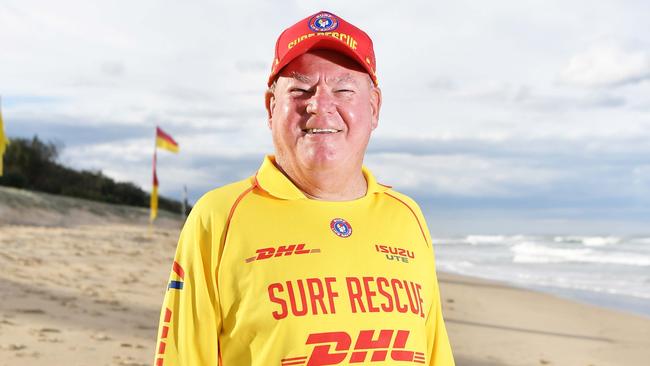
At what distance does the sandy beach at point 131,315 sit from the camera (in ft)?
22.2

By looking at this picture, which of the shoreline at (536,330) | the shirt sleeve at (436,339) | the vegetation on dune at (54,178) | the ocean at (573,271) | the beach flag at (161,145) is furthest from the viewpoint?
the vegetation on dune at (54,178)

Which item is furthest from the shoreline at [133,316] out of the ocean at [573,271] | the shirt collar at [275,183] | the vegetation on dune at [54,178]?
the vegetation on dune at [54,178]

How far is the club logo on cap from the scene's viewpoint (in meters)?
2.03

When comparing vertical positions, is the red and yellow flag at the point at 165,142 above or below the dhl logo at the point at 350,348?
above

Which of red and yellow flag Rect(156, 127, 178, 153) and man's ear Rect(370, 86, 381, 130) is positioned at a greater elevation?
red and yellow flag Rect(156, 127, 178, 153)

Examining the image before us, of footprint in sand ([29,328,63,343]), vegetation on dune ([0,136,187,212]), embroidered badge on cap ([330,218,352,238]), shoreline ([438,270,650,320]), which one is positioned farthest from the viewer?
vegetation on dune ([0,136,187,212])

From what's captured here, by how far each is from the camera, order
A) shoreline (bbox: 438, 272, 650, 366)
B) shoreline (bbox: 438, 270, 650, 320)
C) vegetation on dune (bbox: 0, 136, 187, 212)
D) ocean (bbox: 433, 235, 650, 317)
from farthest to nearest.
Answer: vegetation on dune (bbox: 0, 136, 187, 212)
ocean (bbox: 433, 235, 650, 317)
shoreline (bbox: 438, 270, 650, 320)
shoreline (bbox: 438, 272, 650, 366)

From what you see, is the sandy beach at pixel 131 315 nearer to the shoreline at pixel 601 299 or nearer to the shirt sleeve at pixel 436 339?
the shoreline at pixel 601 299

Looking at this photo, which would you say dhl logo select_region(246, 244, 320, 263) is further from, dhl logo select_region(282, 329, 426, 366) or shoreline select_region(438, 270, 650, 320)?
shoreline select_region(438, 270, 650, 320)

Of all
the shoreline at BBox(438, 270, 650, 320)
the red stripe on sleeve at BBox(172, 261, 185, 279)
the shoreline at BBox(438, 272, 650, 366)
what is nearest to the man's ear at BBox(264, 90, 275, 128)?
the red stripe on sleeve at BBox(172, 261, 185, 279)

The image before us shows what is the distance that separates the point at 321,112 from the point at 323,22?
0.26 m

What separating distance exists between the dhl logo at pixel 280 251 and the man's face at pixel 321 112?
8.7 inches

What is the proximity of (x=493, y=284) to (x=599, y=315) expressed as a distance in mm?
3557

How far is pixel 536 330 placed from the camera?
9.62 meters
